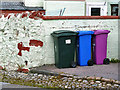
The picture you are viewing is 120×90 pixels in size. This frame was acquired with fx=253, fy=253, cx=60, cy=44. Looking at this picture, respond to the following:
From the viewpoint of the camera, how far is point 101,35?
29.6ft

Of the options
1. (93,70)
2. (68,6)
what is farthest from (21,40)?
(68,6)

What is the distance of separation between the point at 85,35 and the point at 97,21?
1122 millimetres

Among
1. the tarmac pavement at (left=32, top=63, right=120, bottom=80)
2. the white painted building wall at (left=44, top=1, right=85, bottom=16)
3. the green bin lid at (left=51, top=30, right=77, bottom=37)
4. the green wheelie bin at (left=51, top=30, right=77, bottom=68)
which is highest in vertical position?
the white painted building wall at (left=44, top=1, right=85, bottom=16)

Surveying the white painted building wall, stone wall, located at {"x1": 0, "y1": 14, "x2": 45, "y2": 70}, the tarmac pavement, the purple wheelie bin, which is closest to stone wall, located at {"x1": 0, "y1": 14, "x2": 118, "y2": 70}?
stone wall, located at {"x1": 0, "y1": 14, "x2": 45, "y2": 70}

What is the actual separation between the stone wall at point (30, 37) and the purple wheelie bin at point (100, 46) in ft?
2.16

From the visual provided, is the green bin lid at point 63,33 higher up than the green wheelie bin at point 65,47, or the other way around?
the green bin lid at point 63,33

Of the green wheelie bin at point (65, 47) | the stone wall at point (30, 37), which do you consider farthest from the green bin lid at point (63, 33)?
the stone wall at point (30, 37)

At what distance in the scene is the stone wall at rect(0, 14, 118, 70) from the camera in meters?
9.07

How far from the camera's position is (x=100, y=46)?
9.05 meters

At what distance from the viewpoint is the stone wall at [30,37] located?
29.8 feet

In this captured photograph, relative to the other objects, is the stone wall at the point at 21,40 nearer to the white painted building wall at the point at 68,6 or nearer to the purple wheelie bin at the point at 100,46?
the purple wheelie bin at the point at 100,46

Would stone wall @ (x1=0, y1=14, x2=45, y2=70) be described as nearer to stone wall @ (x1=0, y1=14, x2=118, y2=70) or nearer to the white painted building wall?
stone wall @ (x1=0, y1=14, x2=118, y2=70)

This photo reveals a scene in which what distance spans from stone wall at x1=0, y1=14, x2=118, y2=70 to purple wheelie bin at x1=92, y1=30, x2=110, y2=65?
657mm

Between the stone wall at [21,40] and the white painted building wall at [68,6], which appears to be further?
the white painted building wall at [68,6]
